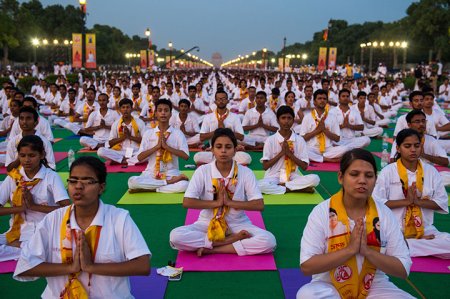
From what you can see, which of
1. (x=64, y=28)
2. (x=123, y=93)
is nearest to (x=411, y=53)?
(x=64, y=28)

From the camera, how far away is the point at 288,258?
15.5ft

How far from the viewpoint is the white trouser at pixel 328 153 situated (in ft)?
29.6

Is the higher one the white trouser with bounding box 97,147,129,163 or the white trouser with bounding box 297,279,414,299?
the white trouser with bounding box 97,147,129,163

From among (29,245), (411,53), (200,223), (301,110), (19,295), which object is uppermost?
(411,53)

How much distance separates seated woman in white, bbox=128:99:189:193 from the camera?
691 cm

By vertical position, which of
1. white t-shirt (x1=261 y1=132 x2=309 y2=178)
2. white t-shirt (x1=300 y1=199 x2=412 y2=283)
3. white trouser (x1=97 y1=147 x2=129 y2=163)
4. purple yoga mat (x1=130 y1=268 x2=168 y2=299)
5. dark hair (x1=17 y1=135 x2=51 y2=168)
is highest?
dark hair (x1=17 y1=135 x2=51 y2=168)

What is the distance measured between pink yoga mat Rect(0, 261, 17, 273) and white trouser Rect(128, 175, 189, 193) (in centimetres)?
264

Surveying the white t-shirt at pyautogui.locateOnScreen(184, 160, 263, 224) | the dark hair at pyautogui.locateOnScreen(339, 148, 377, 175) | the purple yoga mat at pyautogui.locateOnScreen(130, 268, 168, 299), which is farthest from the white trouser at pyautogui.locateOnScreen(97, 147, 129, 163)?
the dark hair at pyautogui.locateOnScreen(339, 148, 377, 175)

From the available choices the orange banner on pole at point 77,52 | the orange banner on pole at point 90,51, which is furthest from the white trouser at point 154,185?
the orange banner on pole at point 90,51

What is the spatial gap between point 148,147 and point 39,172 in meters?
2.95

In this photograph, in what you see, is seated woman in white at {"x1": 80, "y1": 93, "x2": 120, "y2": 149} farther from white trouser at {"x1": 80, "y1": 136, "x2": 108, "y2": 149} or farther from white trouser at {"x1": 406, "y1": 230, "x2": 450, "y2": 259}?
white trouser at {"x1": 406, "y1": 230, "x2": 450, "y2": 259}

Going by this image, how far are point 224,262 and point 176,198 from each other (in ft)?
7.66

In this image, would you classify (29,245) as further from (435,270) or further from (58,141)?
(58,141)

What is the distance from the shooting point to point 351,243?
2779 mm
